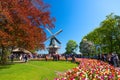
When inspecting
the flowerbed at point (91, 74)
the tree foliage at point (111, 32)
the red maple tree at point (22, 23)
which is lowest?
the flowerbed at point (91, 74)

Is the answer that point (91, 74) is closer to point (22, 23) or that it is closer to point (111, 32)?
point (22, 23)

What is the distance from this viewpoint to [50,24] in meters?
43.0

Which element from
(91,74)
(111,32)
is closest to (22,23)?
(91,74)

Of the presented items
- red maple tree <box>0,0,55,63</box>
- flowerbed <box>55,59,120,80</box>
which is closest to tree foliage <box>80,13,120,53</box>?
red maple tree <box>0,0,55,63</box>

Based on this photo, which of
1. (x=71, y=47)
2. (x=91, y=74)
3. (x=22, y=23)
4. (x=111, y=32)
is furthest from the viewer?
(x=71, y=47)

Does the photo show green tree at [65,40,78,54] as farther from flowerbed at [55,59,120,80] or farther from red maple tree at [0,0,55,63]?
flowerbed at [55,59,120,80]

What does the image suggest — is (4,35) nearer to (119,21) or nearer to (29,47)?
(29,47)

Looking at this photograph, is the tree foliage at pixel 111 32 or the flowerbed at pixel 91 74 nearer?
the flowerbed at pixel 91 74

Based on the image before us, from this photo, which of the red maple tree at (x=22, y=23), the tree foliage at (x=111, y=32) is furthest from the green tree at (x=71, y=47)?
the red maple tree at (x=22, y=23)

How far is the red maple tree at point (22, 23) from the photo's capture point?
34438mm

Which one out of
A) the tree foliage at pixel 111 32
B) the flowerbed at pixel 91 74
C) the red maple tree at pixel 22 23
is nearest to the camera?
the flowerbed at pixel 91 74

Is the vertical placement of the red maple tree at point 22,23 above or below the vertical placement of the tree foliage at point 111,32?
below

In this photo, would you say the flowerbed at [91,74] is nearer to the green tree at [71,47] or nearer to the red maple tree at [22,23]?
the red maple tree at [22,23]

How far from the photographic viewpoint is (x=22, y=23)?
120 feet
